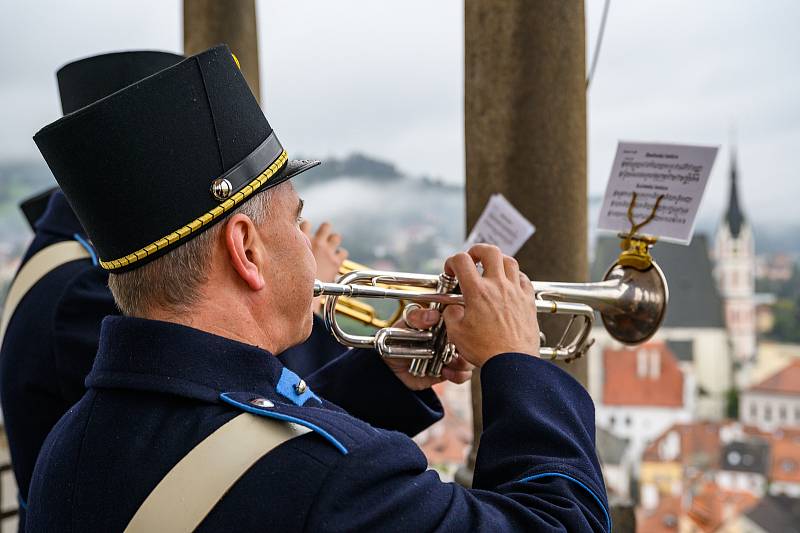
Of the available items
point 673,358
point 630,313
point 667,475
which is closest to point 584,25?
point 630,313

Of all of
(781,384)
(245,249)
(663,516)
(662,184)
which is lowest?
(663,516)

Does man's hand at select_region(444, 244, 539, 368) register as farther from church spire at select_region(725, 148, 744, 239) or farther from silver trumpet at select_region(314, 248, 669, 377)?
church spire at select_region(725, 148, 744, 239)

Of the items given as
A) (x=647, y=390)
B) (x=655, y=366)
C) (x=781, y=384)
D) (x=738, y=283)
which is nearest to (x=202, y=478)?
(x=738, y=283)

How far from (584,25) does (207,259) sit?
6.57ft

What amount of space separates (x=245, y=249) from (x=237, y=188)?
3.9 inches

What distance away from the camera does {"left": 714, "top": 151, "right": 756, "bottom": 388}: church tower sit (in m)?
20.3

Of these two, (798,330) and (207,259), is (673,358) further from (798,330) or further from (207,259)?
(207,259)

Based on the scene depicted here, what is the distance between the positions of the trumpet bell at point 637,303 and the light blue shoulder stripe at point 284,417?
1428 mm

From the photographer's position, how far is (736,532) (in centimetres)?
1705

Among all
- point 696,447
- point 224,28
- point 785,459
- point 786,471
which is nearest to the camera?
point 224,28

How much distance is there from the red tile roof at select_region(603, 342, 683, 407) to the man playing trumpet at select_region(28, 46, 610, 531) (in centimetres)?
2056

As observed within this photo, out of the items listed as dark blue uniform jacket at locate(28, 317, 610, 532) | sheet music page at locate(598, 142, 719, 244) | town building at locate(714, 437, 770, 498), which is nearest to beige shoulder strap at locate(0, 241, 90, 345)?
dark blue uniform jacket at locate(28, 317, 610, 532)

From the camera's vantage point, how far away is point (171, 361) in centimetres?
147

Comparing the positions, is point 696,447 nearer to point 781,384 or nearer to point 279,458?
point 781,384
